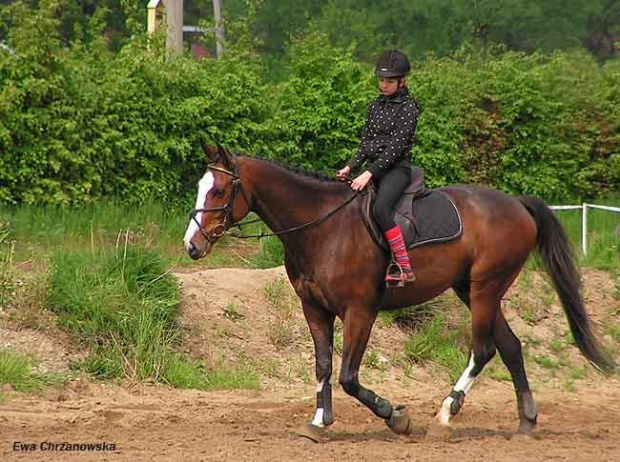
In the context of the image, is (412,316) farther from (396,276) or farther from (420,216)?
(396,276)

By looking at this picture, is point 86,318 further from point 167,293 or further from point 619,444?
point 619,444

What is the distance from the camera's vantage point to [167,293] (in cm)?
1175

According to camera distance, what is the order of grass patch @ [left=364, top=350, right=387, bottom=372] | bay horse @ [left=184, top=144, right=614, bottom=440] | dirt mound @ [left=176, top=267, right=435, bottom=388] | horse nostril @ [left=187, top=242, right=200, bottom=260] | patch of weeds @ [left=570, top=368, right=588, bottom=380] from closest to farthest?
1. horse nostril @ [left=187, top=242, right=200, bottom=260]
2. bay horse @ [left=184, top=144, right=614, bottom=440]
3. dirt mound @ [left=176, top=267, right=435, bottom=388]
4. grass patch @ [left=364, top=350, right=387, bottom=372]
5. patch of weeds @ [left=570, top=368, right=588, bottom=380]

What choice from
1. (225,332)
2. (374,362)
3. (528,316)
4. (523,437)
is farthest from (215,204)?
(528,316)

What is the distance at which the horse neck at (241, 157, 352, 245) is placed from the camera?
355 inches

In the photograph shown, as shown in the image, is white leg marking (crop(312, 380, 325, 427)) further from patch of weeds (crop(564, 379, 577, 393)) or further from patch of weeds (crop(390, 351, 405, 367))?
patch of weeds (crop(564, 379, 577, 393))

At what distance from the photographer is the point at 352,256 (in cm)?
906

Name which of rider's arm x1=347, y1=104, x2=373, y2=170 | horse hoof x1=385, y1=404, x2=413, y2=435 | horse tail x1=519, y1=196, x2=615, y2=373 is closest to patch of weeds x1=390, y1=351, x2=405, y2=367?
horse tail x1=519, y1=196, x2=615, y2=373

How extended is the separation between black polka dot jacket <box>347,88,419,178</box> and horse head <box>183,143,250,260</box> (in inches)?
43.1

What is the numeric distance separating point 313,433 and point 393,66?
2.90 meters

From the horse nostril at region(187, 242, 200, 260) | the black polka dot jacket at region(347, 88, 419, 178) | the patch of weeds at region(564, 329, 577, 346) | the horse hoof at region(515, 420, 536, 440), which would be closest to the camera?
the horse nostril at region(187, 242, 200, 260)

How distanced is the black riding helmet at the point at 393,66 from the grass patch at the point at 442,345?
415 centimetres

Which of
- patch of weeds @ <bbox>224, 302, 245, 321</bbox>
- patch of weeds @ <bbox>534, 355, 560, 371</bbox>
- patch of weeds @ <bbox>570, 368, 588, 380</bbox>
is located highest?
patch of weeds @ <bbox>224, 302, 245, 321</bbox>

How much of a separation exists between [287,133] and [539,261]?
22.0 ft
